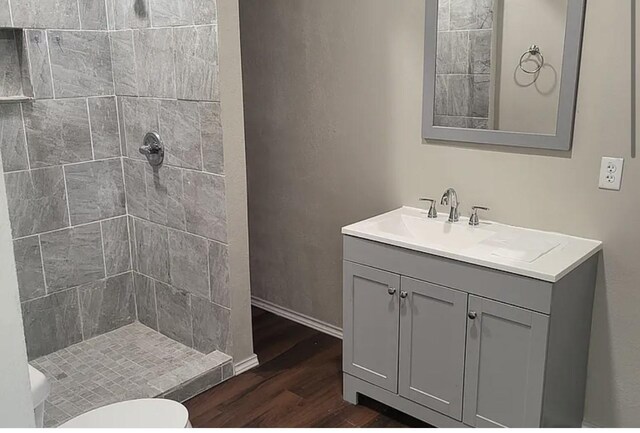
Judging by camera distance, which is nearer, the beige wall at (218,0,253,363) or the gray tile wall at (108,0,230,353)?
the beige wall at (218,0,253,363)

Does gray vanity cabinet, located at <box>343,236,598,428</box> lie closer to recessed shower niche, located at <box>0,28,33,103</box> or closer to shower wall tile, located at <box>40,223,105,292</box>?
shower wall tile, located at <box>40,223,105,292</box>

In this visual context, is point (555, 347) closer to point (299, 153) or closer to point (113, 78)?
point (299, 153)

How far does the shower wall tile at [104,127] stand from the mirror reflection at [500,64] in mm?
1809

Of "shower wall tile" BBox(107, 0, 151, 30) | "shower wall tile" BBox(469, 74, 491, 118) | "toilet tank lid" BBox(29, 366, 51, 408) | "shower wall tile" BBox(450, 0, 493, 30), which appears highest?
"shower wall tile" BBox(107, 0, 151, 30)

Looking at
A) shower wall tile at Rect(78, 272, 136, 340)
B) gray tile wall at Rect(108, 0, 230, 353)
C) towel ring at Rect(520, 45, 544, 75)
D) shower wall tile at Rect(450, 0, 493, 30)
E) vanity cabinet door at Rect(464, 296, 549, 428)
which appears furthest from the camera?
shower wall tile at Rect(78, 272, 136, 340)

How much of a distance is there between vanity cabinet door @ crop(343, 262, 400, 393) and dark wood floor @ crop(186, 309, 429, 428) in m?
0.18

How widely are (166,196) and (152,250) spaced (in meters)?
0.39

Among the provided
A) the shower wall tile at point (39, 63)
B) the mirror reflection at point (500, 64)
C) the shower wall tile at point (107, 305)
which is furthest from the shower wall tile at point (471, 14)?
the shower wall tile at point (107, 305)

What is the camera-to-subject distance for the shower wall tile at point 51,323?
124 inches

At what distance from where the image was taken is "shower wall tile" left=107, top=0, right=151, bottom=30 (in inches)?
119

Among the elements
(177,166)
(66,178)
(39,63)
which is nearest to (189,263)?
(177,166)

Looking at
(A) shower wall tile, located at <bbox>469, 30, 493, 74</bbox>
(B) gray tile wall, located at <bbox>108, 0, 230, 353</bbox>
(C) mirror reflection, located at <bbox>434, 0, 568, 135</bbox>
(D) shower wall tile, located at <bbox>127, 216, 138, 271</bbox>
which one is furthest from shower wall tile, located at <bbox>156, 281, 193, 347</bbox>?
→ (A) shower wall tile, located at <bbox>469, 30, 493, 74</bbox>

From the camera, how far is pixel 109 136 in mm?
3328

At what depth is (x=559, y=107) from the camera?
233 cm
